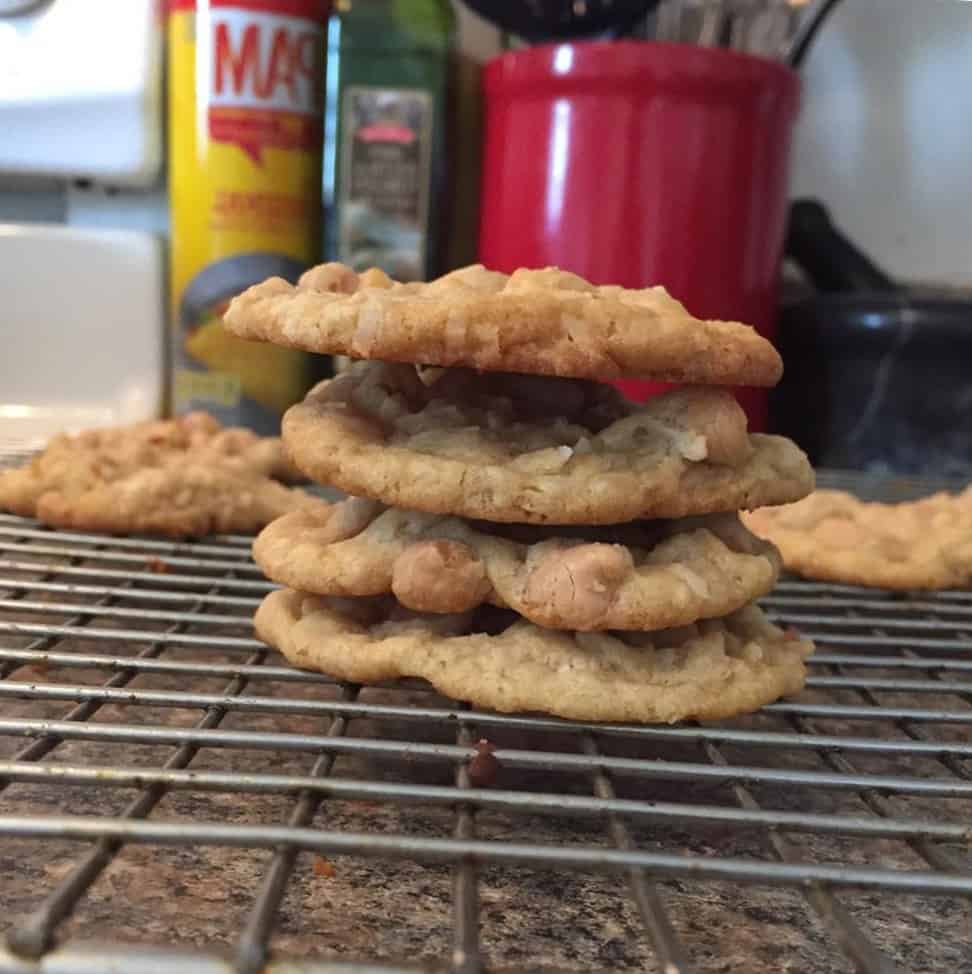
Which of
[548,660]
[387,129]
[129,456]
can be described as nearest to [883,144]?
[387,129]

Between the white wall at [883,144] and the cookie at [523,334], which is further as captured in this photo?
the white wall at [883,144]

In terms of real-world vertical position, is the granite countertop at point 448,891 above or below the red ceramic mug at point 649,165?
below

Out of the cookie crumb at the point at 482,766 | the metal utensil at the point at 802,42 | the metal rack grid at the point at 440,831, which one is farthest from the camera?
the metal utensil at the point at 802,42

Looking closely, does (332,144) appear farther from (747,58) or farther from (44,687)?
(44,687)

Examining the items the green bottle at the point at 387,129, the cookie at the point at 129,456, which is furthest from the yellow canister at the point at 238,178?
the cookie at the point at 129,456

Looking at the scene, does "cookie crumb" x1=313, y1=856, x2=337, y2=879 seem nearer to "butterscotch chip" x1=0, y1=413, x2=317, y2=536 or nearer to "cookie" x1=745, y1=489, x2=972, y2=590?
"butterscotch chip" x1=0, y1=413, x2=317, y2=536

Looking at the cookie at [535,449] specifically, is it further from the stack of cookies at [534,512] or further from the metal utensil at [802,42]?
the metal utensil at [802,42]

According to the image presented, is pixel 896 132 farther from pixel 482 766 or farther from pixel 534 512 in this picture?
pixel 482 766

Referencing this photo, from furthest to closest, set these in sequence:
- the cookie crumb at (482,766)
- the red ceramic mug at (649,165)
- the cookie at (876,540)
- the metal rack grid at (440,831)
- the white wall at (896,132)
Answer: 1. the white wall at (896,132)
2. the red ceramic mug at (649,165)
3. the cookie at (876,540)
4. the cookie crumb at (482,766)
5. the metal rack grid at (440,831)
